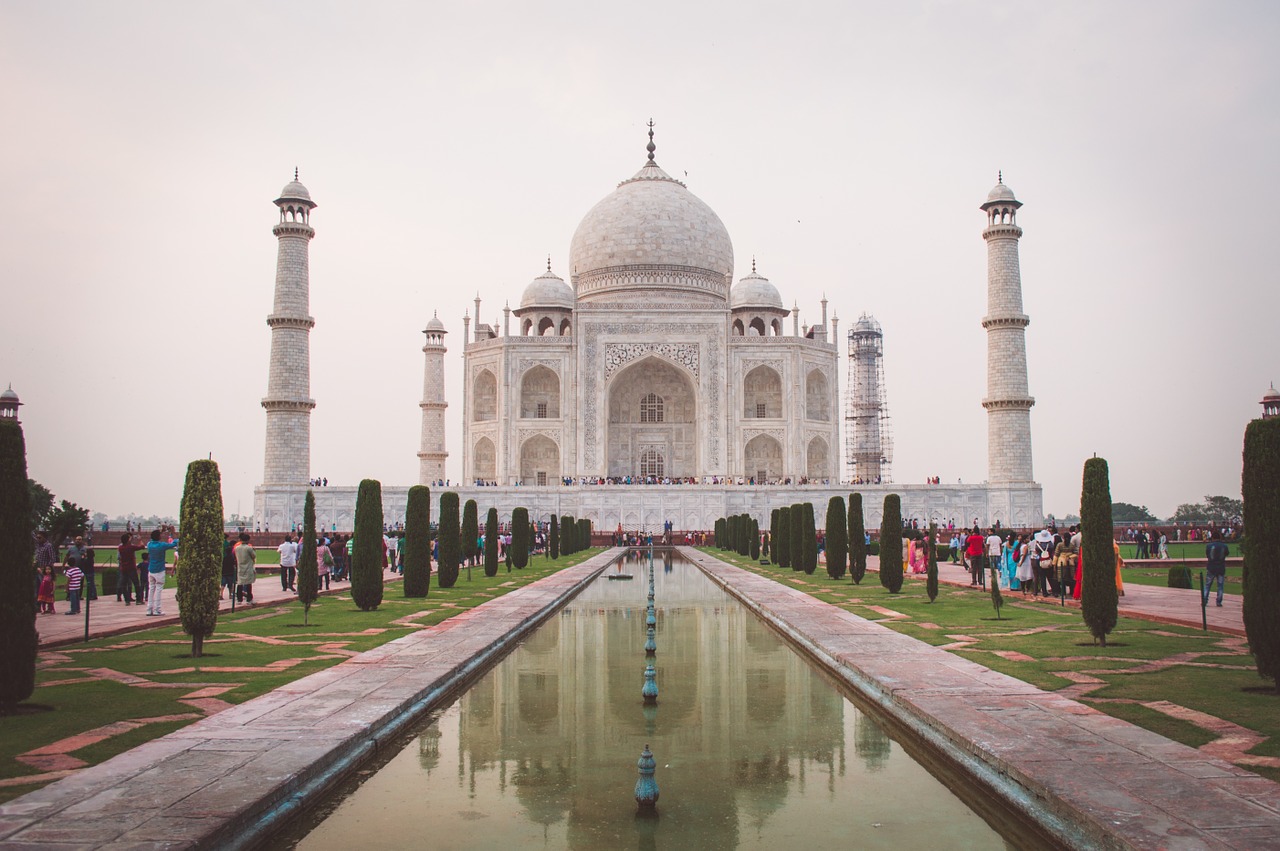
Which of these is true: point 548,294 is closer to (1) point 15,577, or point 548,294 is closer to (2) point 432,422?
(2) point 432,422

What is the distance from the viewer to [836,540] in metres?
14.5

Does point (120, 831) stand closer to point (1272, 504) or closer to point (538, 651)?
point (538, 651)

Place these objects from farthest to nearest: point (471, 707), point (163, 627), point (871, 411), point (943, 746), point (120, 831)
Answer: point (871, 411), point (163, 627), point (471, 707), point (943, 746), point (120, 831)

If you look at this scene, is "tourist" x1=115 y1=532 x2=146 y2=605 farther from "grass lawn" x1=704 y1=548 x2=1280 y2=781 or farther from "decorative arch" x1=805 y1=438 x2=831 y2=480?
"decorative arch" x1=805 y1=438 x2=831 y2=480

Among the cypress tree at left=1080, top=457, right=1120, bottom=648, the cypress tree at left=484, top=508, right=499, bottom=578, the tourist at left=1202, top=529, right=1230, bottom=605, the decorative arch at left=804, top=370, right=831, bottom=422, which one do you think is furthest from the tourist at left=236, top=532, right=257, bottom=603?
the decorative arch at left=804, top=370, right=831, bottom=422

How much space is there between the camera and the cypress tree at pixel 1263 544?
5336mm

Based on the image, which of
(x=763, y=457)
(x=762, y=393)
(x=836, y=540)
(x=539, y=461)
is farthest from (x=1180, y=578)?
(x=539, y=461)

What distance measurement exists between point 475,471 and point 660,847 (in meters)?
30.7

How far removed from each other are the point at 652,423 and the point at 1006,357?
11.9 m

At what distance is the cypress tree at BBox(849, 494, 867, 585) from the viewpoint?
13766 millimetres

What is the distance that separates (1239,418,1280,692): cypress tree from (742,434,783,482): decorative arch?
90.1ft

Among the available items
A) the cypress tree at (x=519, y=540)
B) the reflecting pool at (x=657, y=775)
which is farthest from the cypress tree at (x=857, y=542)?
the reflecting pool at (x=657, y=775)

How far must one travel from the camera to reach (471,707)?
5.46m

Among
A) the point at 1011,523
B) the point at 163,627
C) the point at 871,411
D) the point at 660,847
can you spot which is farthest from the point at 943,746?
the point at 871,411
